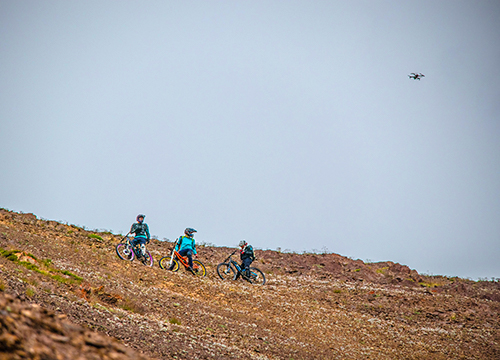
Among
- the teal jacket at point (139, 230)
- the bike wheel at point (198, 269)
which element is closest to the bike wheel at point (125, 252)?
the teal jacket at point (139, 230)

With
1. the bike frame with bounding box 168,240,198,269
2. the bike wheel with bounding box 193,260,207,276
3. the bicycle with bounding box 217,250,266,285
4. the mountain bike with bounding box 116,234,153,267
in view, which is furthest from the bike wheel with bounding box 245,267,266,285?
the mountain bike with bounding box 116,234,153,267

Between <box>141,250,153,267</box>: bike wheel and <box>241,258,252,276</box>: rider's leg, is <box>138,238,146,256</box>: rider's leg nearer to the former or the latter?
<box>141,250,153,267</box>: bike wheel

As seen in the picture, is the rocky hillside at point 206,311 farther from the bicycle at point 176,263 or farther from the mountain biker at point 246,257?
the mountain biker at point 246,257

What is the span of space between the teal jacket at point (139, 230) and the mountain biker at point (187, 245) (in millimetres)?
2270

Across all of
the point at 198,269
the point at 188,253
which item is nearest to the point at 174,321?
the point at 188,253

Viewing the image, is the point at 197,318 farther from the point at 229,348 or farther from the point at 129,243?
the point at 129,243

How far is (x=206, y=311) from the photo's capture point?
17.9 metres

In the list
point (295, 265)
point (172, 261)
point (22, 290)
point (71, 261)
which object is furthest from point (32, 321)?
point (295, 265)

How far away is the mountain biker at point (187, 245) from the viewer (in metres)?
25.7

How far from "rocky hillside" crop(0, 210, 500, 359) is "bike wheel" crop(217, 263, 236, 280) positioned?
0.76m

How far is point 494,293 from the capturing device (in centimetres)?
3228

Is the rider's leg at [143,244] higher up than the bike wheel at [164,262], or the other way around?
the rider's leg at [143,244]

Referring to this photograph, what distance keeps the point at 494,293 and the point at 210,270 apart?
24.3 m

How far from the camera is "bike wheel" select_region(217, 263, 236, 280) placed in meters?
27.5
